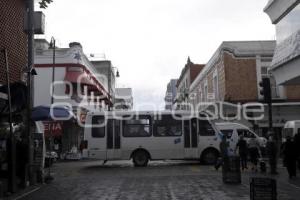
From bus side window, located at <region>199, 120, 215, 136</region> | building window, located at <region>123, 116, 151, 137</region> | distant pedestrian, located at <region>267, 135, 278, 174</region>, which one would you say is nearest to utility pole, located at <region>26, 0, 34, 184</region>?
distant pedestrian, located at <region>267, 135, 278, 174</region>

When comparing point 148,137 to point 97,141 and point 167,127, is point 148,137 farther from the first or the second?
point 97,141

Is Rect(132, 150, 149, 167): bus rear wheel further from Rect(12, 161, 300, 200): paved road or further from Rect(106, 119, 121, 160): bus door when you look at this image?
Rect(12, 161, 300, 200): paved road

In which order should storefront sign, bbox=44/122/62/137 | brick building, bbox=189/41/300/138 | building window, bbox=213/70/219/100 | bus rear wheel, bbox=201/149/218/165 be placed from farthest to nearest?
building window, bbox=213/70/219/100 < storefront sign, bbox=44/122/62/137 < brick building, bbox=189/41/300/138 < bus rear wheel, bbox=201/149/218/165

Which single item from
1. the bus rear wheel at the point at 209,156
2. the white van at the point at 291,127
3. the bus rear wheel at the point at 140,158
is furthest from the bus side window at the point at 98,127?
the white van at the point at 291,127

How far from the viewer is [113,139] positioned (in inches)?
1057

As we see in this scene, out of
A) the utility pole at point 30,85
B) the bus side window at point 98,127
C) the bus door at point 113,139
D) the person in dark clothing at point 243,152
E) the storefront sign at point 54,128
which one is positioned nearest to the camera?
the utility pole at point 30,85

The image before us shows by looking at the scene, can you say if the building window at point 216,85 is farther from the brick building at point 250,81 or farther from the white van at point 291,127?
the white van at point 291,127

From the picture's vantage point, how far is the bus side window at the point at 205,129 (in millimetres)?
26812

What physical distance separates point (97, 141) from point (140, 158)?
2.41 metres

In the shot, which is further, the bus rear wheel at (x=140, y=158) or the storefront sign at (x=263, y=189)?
the bus rear wheel at (x=140, y=158)

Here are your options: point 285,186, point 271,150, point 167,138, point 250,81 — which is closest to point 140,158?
point 167,138

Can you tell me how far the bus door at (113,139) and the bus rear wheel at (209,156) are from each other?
14.5ft

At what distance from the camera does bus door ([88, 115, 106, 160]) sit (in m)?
26.7

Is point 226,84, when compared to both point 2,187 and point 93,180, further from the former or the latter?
point 2,187
